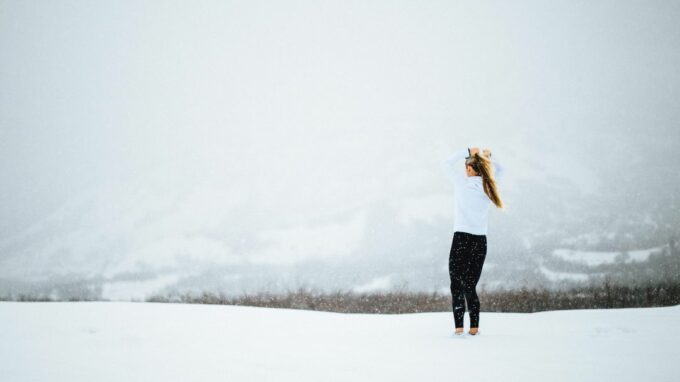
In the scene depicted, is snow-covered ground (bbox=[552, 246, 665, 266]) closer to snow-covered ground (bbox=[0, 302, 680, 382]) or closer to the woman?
snow-covered ground (bbox=[0, 302, 680, 382])

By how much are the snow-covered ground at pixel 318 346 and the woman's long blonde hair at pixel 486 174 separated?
1.75 meters

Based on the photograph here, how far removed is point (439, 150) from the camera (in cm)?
13512

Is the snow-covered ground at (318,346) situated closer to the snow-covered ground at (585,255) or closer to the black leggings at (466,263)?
the black leggings at (466,263)

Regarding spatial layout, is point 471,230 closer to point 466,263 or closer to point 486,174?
point 466,263

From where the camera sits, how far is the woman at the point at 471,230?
6.21 m

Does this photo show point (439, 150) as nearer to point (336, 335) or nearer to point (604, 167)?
point (604, 167)

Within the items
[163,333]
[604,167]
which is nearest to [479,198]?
[163,333]

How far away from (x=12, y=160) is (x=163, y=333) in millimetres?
150781

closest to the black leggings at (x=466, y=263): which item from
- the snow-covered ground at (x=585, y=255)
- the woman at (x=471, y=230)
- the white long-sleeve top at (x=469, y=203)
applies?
the woman at (x=471, y=230)

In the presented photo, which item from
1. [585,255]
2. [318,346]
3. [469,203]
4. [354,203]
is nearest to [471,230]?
[469,203]

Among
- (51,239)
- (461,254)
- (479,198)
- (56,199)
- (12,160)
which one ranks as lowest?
(461,254)

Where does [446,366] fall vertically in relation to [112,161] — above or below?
below

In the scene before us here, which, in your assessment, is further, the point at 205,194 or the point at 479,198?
the point at 205,194

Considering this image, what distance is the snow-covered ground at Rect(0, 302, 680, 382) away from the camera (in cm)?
433
